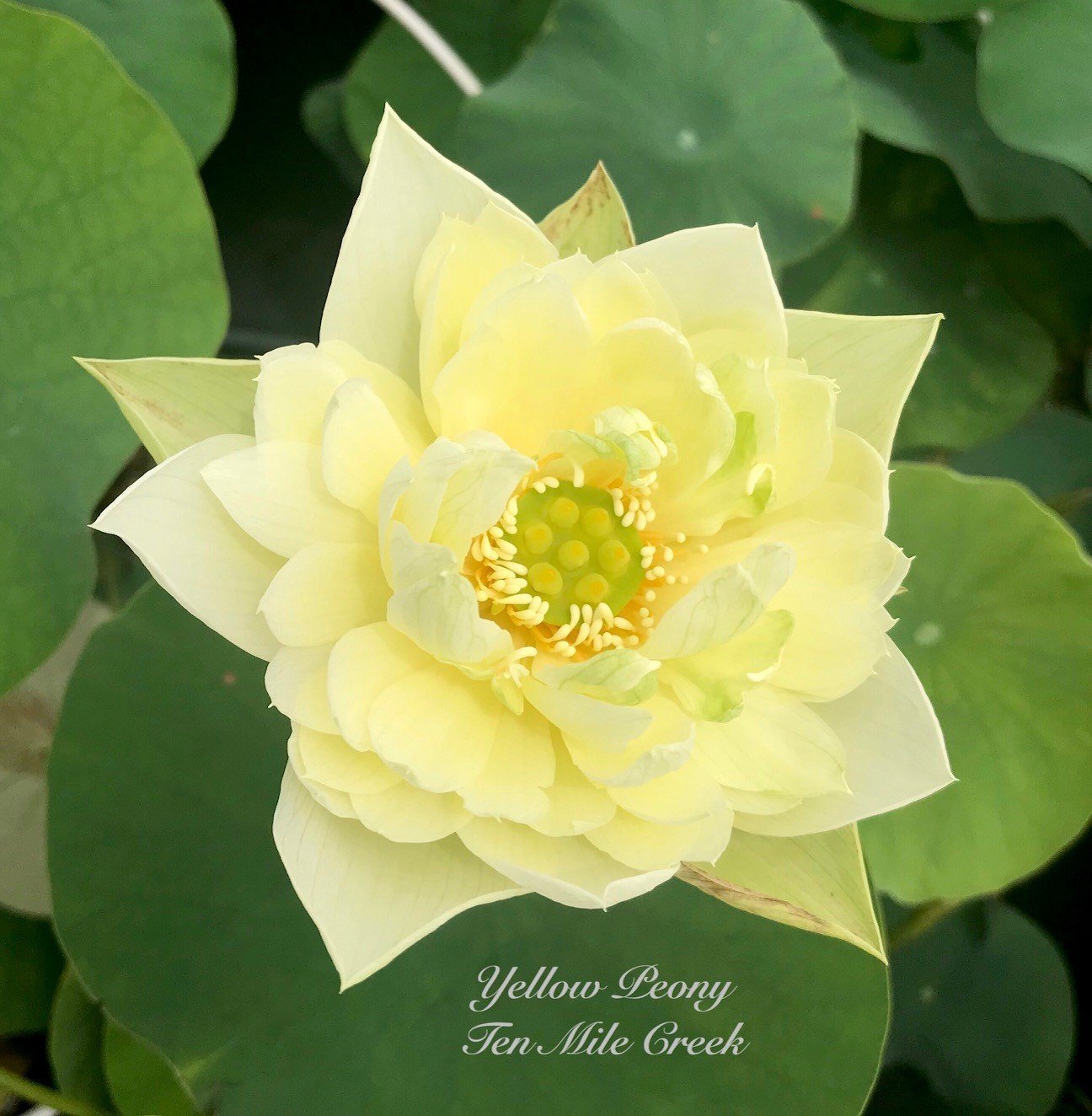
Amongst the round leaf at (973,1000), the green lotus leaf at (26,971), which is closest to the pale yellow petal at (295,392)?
the green lotus leaf at (26,971)

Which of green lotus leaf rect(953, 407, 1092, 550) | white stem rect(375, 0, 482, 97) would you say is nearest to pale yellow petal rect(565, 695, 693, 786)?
white stem rect(375, 0, 482, 97)

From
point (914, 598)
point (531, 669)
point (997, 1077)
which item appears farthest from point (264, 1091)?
point (997, 1077)

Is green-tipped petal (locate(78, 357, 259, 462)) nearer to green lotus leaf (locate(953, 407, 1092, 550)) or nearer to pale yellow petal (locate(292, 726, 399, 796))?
pale yellow petal (locate(292, 726, 399, 796))

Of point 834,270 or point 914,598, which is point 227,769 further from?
point 834,270

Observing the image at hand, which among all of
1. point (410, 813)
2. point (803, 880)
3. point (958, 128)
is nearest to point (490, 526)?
point (410, 813)

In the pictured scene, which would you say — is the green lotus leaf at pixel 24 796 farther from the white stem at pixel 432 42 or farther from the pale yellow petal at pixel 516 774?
the white stem at pixel 432 42

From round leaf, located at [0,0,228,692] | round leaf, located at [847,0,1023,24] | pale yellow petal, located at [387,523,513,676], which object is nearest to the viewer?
pale yellow petal, located at [387,523,513,676]

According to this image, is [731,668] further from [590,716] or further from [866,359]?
[866,359]
